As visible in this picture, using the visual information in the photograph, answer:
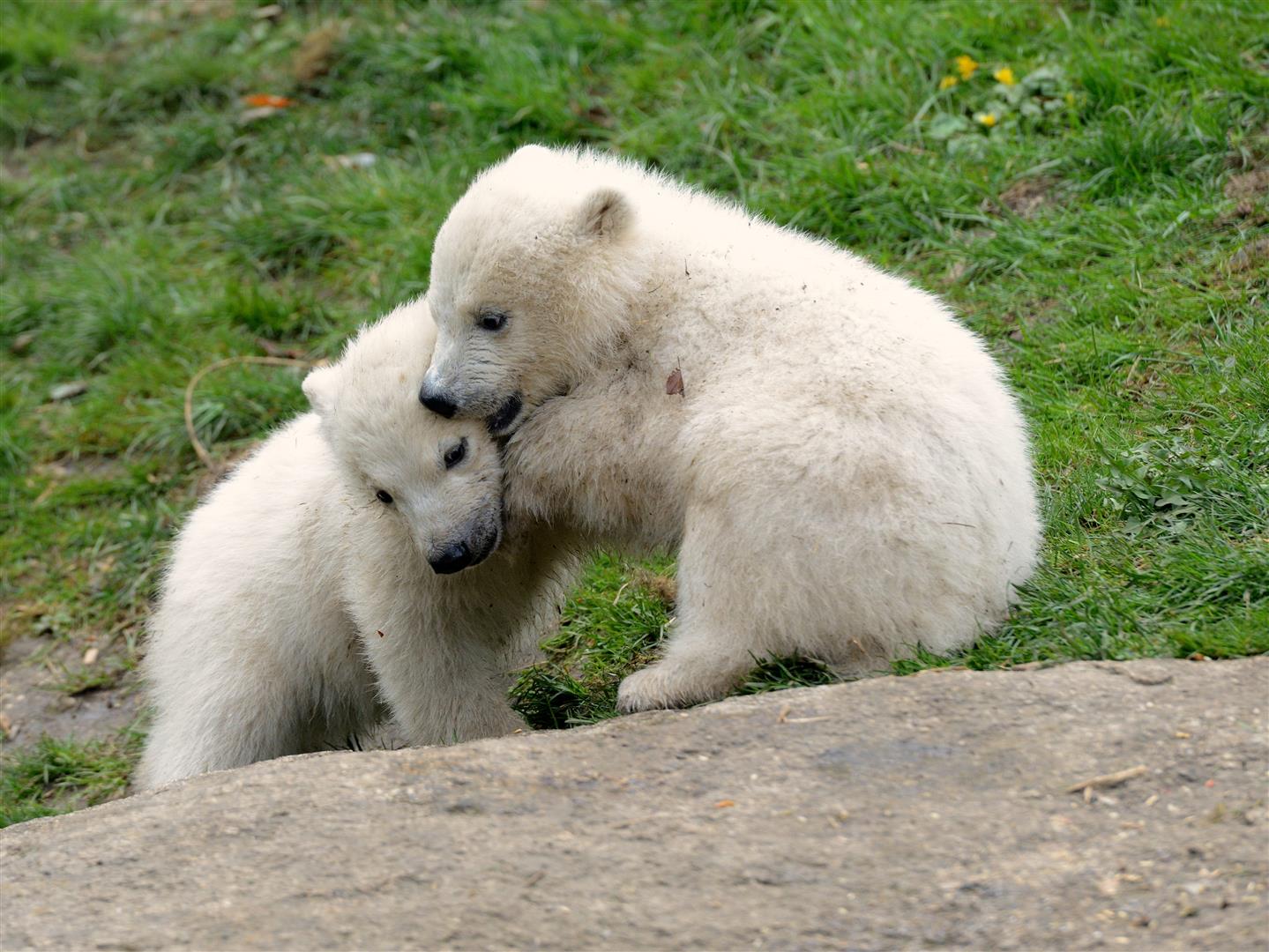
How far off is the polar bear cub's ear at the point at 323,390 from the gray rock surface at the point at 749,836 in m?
1.41

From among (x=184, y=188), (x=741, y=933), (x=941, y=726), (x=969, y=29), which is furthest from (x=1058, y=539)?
(x=184, y=188)

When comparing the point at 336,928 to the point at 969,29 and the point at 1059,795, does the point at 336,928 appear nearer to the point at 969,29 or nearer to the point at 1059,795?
the point at 1059,795

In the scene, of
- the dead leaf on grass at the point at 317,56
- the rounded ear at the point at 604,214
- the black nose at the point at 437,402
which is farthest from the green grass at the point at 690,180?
the rounded ear at the point at 604,214

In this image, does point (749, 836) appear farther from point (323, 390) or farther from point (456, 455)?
point (323, 390)

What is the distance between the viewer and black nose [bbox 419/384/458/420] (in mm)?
4633

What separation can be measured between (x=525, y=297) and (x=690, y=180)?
3.59 m

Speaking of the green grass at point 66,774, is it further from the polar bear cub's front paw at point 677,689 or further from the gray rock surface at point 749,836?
the polar bear cub's front paw at point 677,689

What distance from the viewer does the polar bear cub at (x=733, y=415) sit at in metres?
4.01

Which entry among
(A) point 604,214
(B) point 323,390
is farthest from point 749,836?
(B) point 323,390

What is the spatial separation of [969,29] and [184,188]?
17.4 ft

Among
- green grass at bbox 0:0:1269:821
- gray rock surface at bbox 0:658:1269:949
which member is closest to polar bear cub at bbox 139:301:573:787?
green grass at bbox 0:0:1269:821

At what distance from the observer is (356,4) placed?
34.0ft

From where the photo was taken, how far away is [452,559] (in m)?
4.62

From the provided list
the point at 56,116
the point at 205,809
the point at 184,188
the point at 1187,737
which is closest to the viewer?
Result: the point at 1187,737
